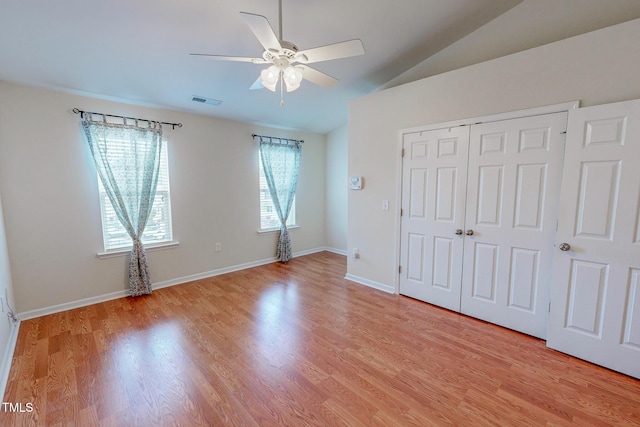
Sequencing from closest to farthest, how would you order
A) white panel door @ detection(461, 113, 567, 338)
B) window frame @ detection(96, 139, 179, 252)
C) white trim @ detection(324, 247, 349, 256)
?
white panel door @ detection(461, 113, 567, 338)
window frame @ detection(96, 139, 179, 252)
white trim @ detection(324, 247, 349, 256)

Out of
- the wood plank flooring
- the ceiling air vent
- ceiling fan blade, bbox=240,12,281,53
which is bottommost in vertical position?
the wood plank flooring

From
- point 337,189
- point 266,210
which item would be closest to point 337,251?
point 337,189

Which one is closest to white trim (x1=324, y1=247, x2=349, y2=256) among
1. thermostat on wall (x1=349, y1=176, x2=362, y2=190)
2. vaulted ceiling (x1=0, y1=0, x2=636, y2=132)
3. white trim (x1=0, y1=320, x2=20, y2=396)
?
thermostat on wall (x1=349, y1=176, x2=362, y2=190)

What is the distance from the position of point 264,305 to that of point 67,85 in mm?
3227

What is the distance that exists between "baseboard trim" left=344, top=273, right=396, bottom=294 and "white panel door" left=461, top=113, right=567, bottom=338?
90 centimetres

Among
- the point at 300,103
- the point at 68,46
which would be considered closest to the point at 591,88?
the point at 300,103

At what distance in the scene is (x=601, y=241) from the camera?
2107mm

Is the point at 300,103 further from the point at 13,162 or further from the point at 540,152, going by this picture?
the point at 13,162

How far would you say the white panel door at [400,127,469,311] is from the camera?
296cm

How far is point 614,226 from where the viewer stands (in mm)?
2051

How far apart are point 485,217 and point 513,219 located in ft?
0.78

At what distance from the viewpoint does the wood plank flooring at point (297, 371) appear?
5.57ft

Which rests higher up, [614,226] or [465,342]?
[614,226]

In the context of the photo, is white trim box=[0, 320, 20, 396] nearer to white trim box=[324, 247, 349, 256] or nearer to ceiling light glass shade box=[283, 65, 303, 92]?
ceiling light glass shade box=[283, 65, 303, 92]
